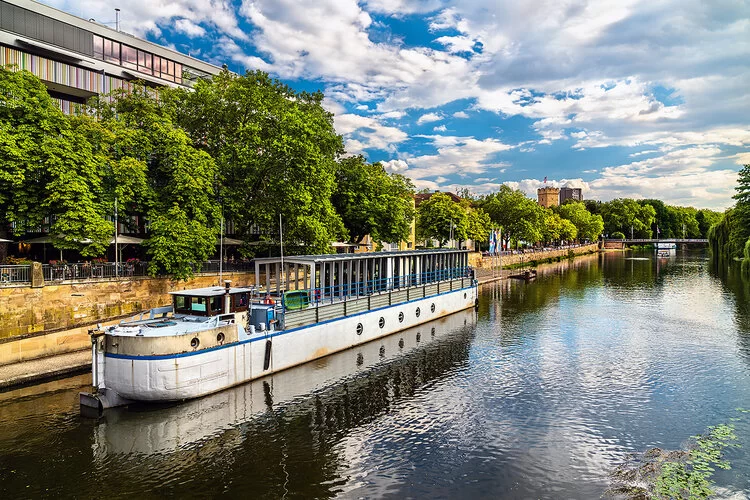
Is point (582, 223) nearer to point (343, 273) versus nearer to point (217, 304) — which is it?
point (343, 273)

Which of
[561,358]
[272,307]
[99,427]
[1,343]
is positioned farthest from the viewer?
[561,358]

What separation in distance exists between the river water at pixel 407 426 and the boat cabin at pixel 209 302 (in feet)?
14.7

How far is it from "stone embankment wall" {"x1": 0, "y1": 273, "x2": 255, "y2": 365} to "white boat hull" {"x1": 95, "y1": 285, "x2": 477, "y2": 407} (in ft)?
30.6

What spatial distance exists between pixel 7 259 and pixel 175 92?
23110 millimetres

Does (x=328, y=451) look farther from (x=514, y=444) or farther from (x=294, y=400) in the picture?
(x=514, y=444)

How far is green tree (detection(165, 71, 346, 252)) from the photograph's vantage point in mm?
45281

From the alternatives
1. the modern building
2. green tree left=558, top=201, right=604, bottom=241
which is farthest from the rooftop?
green tree left=558, top=201, right=604, bottom=241

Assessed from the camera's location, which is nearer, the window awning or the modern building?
the modern building

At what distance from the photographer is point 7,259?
109 ft

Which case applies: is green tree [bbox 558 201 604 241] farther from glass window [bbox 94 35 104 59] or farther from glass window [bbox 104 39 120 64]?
glass window [bbox 94 35 104 59]

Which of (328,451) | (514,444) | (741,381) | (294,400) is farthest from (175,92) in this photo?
(741,381)

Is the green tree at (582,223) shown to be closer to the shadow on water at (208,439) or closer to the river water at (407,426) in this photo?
the river water at (407,426)

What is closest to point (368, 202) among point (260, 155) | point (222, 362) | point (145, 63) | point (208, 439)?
point (260, 155)

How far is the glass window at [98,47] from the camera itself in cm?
5597
